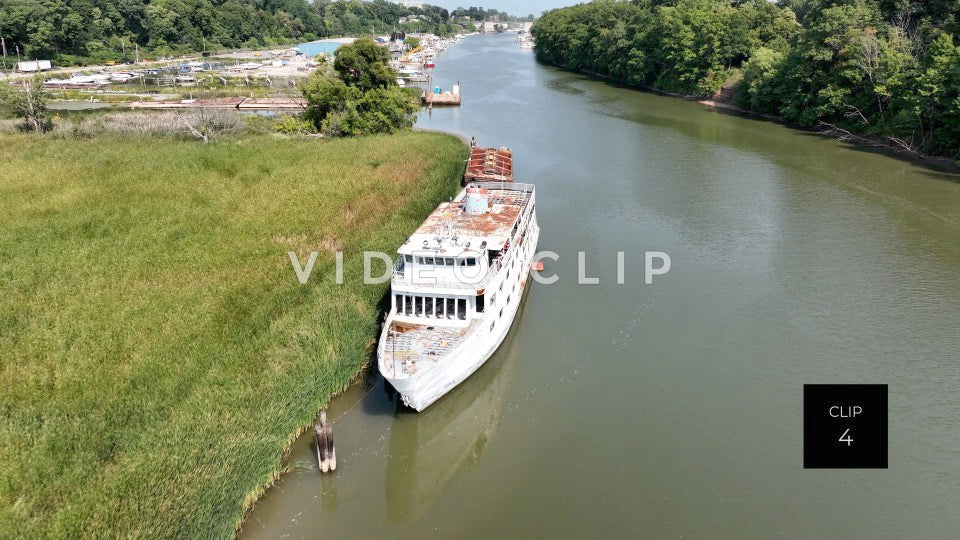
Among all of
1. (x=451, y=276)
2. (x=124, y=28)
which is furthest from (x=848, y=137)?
(x=124, y=28)

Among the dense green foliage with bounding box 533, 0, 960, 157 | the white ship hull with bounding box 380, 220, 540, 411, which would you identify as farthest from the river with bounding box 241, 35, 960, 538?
the dense green foliage with bounding box 533, 0, 960, 157

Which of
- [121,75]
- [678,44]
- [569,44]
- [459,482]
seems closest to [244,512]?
[459,482]

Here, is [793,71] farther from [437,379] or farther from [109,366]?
[109,366]

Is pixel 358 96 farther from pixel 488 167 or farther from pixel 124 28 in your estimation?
pixel 124 28

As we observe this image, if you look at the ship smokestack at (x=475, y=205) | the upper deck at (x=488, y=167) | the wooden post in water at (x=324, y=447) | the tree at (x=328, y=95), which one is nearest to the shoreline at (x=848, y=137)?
the upper deck at (x=488, y=167)

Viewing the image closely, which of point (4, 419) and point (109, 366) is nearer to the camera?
point (4, 419)

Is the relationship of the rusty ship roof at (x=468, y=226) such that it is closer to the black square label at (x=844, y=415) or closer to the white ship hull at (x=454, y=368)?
the white ship hull at (x=454, y=368)
